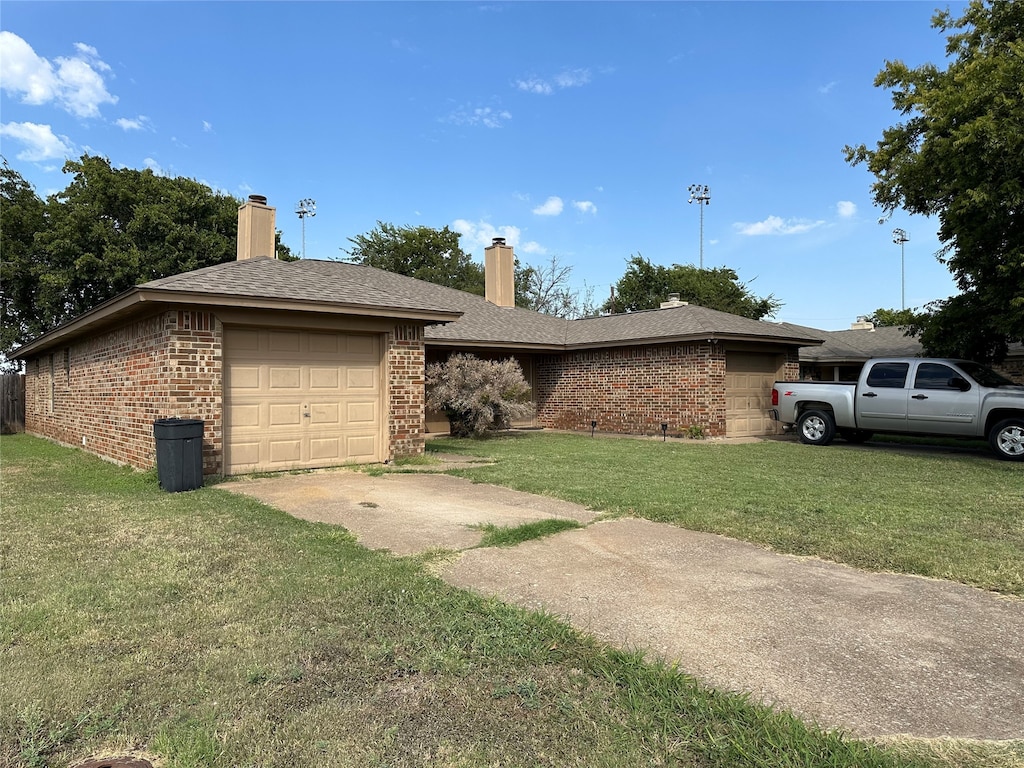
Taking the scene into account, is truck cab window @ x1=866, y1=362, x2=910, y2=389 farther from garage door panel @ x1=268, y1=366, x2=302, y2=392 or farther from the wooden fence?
the wooden fence

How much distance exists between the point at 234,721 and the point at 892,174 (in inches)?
617

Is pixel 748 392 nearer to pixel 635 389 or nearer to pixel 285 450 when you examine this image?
pixel 635 389

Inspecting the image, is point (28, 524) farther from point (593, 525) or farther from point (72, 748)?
point (593, 525)

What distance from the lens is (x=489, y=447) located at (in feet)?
46.1

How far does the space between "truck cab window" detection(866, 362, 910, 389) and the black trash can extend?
502 inches

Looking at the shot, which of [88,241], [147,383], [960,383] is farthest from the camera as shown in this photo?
[88,241]

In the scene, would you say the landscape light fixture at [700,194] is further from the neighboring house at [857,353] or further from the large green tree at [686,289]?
the neighboring house at [857,353]

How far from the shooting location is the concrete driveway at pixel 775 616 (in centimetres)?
272

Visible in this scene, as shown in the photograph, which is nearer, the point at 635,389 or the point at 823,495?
the point at 823,495

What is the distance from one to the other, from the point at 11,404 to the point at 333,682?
27.3 meters

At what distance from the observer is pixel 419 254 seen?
145 feet

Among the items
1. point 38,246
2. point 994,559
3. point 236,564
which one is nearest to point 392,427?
point 236,564

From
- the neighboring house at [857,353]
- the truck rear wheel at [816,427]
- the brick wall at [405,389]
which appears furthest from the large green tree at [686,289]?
the brick wall at [405,389]

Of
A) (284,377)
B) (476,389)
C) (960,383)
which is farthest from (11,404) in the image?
(960,383)
